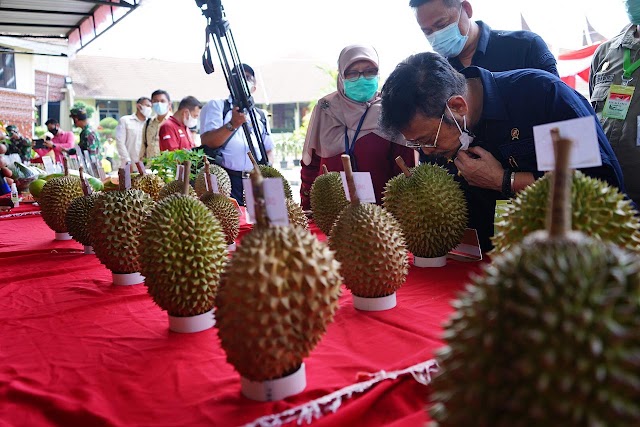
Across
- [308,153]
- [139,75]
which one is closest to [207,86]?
[139,75]

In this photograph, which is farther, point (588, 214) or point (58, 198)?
point (58, 198)

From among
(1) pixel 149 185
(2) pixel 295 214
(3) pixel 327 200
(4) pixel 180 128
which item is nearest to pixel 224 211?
(2) pixel 295 214

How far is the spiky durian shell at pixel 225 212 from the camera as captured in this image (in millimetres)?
2590

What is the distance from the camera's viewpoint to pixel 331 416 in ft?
3.50

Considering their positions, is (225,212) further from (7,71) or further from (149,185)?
(7,71)

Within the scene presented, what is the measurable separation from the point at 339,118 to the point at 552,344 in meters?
3.14

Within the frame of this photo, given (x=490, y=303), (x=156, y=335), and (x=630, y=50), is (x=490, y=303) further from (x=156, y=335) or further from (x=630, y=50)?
(x=630, y=50)

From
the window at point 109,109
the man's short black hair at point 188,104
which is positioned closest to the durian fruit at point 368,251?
the man's short black hair at point 188,104

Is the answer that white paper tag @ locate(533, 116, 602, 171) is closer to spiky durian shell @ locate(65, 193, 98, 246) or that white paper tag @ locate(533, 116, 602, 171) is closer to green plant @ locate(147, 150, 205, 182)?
spiky durian shell @ locate(65, 193, 98, 246)

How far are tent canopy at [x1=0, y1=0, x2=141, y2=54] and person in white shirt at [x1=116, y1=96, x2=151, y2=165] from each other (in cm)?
156

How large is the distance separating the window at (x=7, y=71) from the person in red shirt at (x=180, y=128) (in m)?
11.7

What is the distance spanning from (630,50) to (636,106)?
1.25 ft

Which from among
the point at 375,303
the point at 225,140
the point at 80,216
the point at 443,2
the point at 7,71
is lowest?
the point at 375,303

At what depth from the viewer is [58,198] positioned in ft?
10.3
